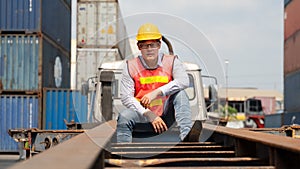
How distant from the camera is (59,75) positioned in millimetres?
23516

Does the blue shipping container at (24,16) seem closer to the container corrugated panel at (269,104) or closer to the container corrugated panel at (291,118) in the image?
the container corrugated panel at (291,118)

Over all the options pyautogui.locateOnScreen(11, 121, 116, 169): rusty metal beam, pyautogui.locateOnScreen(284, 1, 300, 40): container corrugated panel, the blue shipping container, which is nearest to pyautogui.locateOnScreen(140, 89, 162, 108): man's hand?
pyautogui.locateOnScreen(11, 121, 116, 169): rusty metal beam

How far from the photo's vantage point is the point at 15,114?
64.3ft

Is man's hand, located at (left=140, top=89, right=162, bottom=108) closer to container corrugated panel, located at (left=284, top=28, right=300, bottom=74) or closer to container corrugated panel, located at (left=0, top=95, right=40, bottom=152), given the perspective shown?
container corrugated panel, located at (left=0, top=95, right=40, bottom=152)

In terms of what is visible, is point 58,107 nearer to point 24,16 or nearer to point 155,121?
point 24,16

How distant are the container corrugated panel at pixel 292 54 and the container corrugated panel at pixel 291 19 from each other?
34cm

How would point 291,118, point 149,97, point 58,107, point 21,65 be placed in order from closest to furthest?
1. point 149,97
2. point 21,65
3. point 58,107
4. point 291,118

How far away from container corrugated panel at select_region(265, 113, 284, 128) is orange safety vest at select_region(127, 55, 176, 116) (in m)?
24.4

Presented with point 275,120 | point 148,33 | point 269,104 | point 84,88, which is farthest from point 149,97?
point 269,104

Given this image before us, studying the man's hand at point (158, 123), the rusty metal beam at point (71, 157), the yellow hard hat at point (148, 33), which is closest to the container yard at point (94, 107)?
the rusty metal beam at point (71, 157)

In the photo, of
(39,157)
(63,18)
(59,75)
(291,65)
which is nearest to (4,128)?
(59,75)

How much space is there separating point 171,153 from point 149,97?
20.7 inches

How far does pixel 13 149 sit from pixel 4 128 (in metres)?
0.83

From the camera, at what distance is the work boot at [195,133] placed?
505 centimetres
